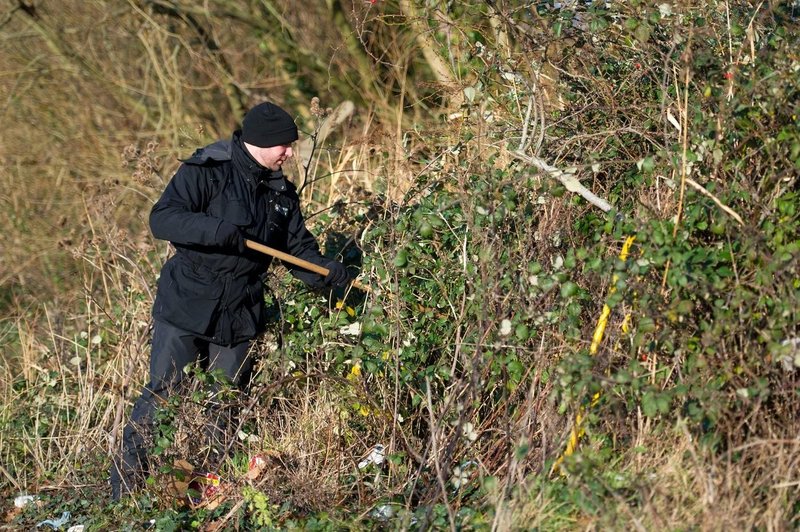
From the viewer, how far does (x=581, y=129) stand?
16.6 ft

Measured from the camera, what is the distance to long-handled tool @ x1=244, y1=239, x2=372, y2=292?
15.8 feet

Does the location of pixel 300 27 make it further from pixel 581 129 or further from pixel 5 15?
pixel 581 129

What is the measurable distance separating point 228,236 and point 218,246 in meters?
0.08

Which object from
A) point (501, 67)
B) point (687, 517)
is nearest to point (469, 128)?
point (501, 67)

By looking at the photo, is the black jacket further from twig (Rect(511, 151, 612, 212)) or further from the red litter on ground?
twig (Rect(511, 151, 612, 212))

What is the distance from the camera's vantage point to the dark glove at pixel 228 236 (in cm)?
464

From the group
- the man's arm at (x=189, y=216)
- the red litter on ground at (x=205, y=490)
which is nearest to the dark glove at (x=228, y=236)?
the man's arm at (x=189, y=216)

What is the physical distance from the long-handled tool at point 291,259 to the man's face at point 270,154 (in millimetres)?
383

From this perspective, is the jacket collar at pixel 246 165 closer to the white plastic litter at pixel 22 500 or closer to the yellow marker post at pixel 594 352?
the yellow marker post at pixel 594 352

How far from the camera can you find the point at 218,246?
4.71 m

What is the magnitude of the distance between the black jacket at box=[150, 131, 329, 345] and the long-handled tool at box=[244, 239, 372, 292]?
12 cm

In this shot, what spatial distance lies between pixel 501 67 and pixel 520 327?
4.75ft

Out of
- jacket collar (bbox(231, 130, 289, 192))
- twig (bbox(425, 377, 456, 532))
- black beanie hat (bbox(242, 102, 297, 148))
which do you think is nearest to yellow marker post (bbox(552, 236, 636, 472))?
twig (bbox(425, 377, 456, 532))

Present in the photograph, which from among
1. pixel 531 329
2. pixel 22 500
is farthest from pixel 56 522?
pixel 531 329
